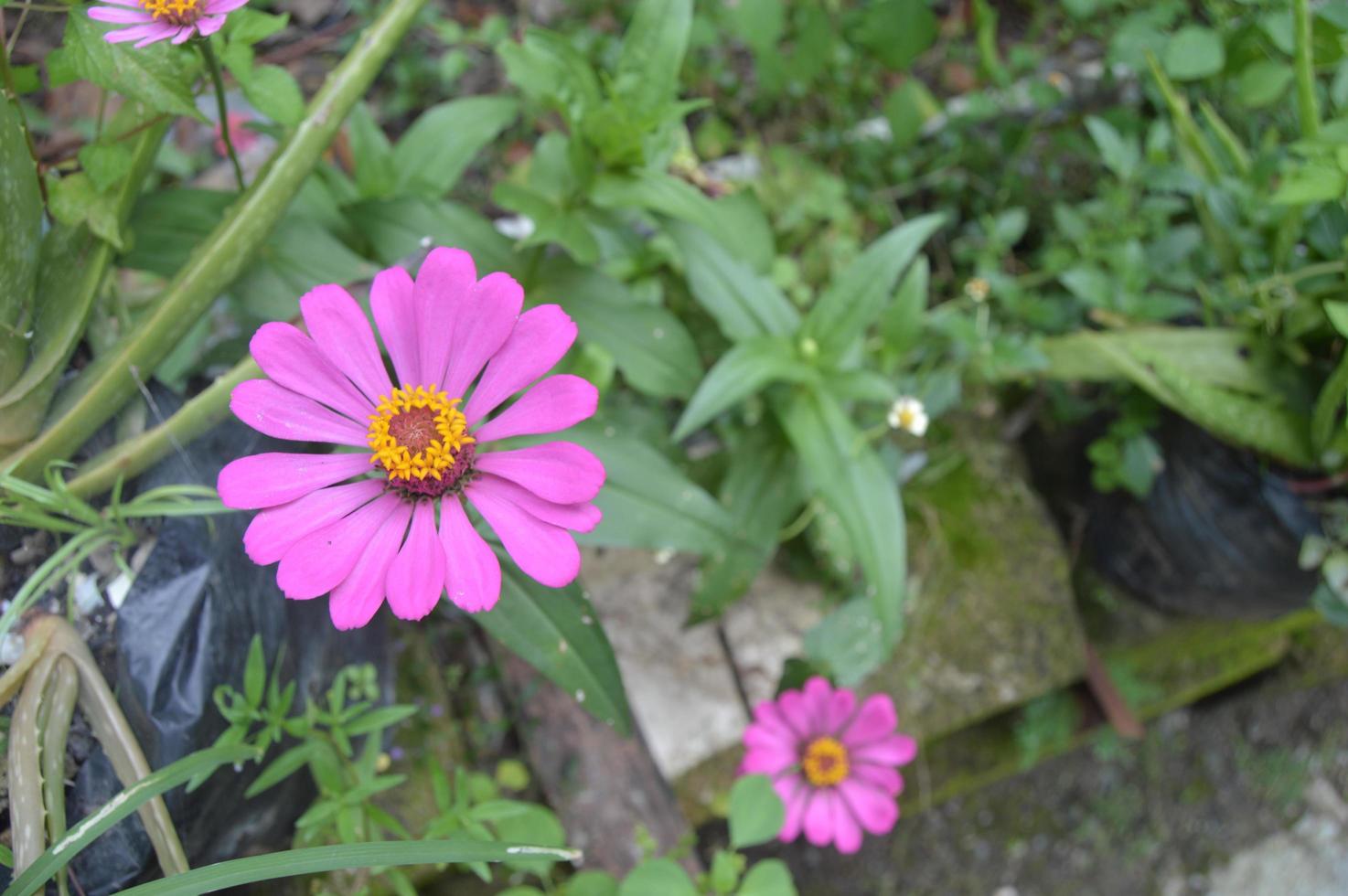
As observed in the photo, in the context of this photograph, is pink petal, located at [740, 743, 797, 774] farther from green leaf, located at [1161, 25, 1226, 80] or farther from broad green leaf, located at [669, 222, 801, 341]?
green leaf, located at [1161, 25, 1226, 80]

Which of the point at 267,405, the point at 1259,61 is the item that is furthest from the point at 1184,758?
the point at 267,405

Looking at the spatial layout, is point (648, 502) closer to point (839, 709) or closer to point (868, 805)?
point (839, 709)

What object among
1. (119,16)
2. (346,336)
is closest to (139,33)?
(119,16)

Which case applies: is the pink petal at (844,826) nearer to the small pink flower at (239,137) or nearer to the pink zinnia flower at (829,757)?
the pink zinnia flower at (829,757)

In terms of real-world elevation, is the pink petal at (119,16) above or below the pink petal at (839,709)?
above

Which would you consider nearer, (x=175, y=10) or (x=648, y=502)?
(x=175, y=10)

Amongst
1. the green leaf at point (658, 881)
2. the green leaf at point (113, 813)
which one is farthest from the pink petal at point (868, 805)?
the green leaf at point (113, 813)

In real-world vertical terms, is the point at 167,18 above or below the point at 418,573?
above
